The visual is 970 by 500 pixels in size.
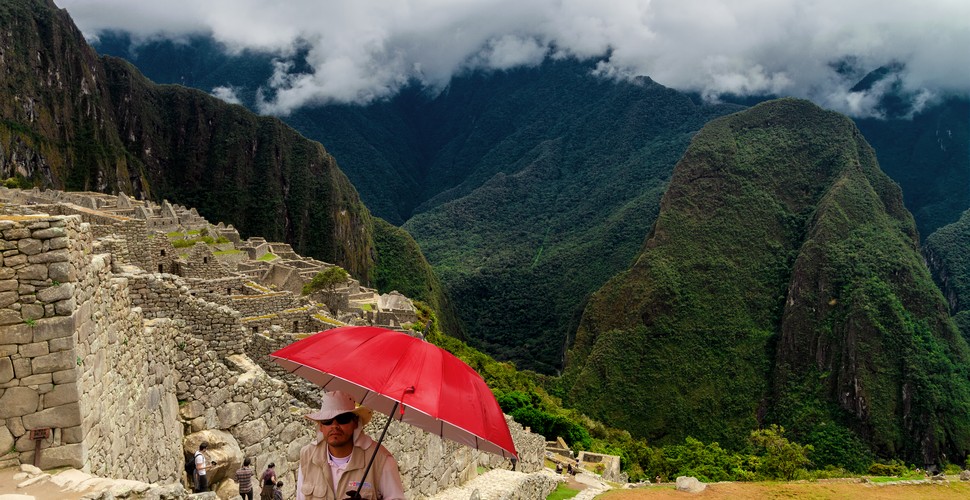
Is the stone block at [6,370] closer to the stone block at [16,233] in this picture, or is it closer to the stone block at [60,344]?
the stone block at [60,344]

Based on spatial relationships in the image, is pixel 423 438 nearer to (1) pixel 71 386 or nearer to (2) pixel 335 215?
(1) pixel 71 386

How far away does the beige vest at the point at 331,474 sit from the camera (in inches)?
195

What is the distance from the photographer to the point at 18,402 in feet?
17.4

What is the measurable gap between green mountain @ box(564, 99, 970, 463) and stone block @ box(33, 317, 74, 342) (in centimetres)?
9211

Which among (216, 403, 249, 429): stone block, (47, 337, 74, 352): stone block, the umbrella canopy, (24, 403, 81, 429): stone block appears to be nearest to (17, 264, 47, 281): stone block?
(47, 337, 74, 352): stone block

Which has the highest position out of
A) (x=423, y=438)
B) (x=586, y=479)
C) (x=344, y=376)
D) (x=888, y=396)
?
(x=344, y=376)

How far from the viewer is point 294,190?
200 metres

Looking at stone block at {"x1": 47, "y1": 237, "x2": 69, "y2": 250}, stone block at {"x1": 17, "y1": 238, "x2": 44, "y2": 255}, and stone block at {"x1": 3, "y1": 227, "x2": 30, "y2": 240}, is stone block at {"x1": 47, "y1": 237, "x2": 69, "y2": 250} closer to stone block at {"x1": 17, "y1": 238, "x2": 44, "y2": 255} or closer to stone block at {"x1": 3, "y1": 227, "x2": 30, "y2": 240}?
stone block at {"x1": 17, "y1": 238, "x2": 44, "y2": 255}

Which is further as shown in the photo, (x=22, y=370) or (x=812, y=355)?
(x=812, y=355)

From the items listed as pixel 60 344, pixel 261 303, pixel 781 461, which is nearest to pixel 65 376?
pixel 60 344

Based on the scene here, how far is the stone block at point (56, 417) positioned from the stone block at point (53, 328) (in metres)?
0.65

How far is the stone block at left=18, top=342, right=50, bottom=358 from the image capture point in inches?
209

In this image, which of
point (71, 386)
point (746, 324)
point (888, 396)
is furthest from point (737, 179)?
point (71, 386)

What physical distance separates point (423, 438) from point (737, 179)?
150 meters
